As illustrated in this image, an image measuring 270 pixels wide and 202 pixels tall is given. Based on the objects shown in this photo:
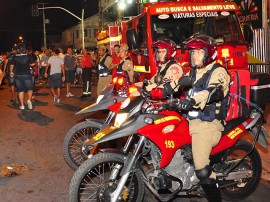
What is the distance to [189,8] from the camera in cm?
870

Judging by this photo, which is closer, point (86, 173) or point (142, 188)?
point (86, 173)

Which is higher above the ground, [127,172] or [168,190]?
[127,172]

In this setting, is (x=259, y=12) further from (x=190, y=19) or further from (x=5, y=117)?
(x=5, y=117)

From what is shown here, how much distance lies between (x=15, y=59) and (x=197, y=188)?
838 centimetres

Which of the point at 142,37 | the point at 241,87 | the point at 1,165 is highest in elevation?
the point at 142,37

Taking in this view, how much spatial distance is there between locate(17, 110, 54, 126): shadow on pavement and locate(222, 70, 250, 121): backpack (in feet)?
20.5

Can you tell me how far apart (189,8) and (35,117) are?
4.89 m

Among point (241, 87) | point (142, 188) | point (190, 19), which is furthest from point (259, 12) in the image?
point (142, 188)

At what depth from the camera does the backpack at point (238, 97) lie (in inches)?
165

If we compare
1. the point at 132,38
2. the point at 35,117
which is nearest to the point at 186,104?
the point at 132,38

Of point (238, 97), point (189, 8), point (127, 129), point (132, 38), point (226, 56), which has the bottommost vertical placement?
point (127, 129)

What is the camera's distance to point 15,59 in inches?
444

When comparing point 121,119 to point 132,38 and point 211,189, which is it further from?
point 132,38

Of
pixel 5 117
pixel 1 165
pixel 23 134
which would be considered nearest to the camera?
pixel 1 165
